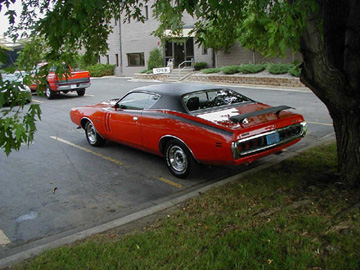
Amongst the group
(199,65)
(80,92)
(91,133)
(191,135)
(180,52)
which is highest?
(180,52)

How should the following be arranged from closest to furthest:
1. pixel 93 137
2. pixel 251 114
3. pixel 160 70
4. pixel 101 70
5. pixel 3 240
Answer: pixel 3 240, pixel 251 114, pixel 93 137, pixel 160 70, pixel 101 70

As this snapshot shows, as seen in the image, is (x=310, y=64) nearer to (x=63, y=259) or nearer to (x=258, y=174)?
(x=258, y=174)

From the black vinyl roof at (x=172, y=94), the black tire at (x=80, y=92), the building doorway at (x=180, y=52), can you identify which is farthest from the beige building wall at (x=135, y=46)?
the black vinyl roof at (x=172, y=94)

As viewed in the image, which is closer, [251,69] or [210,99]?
[210,99]

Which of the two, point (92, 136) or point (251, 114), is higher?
point (251, 114)

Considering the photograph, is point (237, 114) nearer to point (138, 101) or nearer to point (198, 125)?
point (198, 125)

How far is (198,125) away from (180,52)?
26934 mm

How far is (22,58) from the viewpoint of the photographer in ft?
13.9

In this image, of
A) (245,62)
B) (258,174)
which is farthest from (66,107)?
(245,62)

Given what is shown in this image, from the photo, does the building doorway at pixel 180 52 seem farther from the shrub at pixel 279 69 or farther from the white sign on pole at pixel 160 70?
the shrub at pixel 279 69

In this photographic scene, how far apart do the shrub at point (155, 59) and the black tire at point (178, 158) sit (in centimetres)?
2644

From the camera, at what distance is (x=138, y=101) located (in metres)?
7.02

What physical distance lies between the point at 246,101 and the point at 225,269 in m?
4.00

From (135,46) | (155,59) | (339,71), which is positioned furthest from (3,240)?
(135,46)
